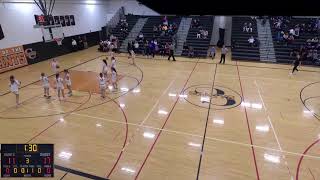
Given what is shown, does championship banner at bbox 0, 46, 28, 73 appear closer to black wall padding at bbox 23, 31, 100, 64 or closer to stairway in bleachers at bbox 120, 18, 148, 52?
black wall padding at bbox 23, 31, 100, 64

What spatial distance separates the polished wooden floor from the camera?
716cm

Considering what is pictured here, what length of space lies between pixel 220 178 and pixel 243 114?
4.61 meters

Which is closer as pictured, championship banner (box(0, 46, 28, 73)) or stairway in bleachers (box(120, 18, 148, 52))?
championship banner (box(0, 46, 28, 73))

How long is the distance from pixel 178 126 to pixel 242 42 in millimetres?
16481

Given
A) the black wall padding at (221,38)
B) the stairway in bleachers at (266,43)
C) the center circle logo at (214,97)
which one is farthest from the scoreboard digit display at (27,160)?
the black wall padding at (221,38)

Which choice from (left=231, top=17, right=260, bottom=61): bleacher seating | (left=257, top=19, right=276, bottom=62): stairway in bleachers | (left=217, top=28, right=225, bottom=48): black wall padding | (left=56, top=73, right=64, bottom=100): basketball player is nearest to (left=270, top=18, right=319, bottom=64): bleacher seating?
(left=257, top=19, right=276, bottom=62): stairway in bleachers

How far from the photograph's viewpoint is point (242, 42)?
2308 cm

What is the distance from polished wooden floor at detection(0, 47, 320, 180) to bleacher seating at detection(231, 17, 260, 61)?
17.8ft

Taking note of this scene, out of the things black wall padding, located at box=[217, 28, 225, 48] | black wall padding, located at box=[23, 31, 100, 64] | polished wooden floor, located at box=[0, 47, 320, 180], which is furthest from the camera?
black wall padding, located at box=[217, 28, 225, 48]

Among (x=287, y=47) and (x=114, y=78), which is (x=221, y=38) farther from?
(x=114, y=78)

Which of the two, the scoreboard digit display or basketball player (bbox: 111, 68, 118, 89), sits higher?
basketball player (bbox: 111, 68, 118, 89)

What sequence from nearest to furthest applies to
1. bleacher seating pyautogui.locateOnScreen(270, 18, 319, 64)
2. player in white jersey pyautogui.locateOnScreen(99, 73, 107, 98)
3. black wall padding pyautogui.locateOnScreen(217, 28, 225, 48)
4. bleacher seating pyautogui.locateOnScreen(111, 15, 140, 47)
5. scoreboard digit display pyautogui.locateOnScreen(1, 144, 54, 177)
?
scoreboard digit display pyautogui.locateOnScreen(1, 144, 54, 177) < player in white jersey pyautogui.locateOnScreen(99, 73, 107, 98) < bleacher seating pyautogui.locateOnScreen(270, 18, 319, 64) < black wall padding pyautogui.locateOnScreen(217, 28, 225, 48) < bleacher seating pyautogui.locateOnScreen(111, 15, 140, 47)

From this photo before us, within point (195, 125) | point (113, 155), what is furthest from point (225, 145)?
point (113, 155)

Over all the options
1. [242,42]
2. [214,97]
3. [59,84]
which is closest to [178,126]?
[214,97]
